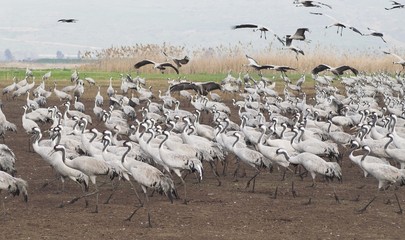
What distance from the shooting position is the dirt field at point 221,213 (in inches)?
419

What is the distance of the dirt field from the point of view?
10.6 m

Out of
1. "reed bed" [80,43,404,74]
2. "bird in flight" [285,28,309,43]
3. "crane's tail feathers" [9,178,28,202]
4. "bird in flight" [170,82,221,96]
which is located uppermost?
"crane's tail feathers" [9,178,28,202]

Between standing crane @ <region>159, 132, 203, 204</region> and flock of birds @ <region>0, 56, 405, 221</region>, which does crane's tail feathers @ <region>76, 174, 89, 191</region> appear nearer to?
flock of birds @ <region>0, 56, 405, 221</region>

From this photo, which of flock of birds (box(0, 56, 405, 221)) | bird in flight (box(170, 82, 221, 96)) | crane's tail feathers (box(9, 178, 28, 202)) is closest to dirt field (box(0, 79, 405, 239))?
flock of birds (box(0, 56, 405, 221))

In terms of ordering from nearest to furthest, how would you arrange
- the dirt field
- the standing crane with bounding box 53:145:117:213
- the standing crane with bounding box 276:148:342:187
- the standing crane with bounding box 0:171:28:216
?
the dirt field < the standing crane with bounding box 0:171:28:216 < the standing crane with bounding box 53:145:117:213 < the standing crane with bounding box 276:148:342:187

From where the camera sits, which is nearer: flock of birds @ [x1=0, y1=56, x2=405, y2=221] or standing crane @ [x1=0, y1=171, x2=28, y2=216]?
standing crane @ [x1=0, y1=171, x2=28, y2=216]

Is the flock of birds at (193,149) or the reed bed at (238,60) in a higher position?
the flock of birds at (193,149)

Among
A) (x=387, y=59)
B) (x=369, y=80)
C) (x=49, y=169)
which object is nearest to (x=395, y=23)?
(x=387, y=59)

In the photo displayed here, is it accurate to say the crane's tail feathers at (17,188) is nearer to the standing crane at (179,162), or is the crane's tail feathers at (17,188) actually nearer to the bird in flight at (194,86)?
the standing crane at (179,162)

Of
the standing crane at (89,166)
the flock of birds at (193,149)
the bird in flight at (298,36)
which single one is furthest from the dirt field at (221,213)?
the bird in flight at (298,36)

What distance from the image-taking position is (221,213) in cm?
1184

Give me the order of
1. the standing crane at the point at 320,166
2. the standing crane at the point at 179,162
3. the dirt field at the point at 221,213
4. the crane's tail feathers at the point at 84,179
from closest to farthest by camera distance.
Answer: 1. the dirt field at the point at 221,213
2. the crane's tail feathers at the point at 84,179
3. the standing crane at the point at 320,166
4. the standing crane at the point at 179,162

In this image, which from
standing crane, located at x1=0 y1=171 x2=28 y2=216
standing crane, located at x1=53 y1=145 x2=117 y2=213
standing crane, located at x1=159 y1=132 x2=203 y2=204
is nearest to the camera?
standing crane, located at x1=0 y1=171 x2=28 y2=216

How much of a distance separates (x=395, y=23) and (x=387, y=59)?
518ft
